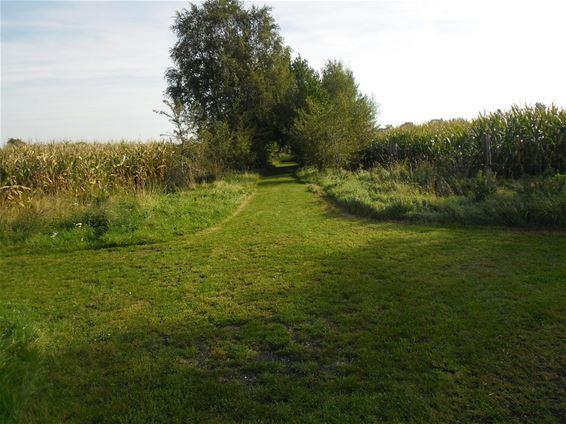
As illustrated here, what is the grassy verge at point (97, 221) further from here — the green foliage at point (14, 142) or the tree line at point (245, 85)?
the tree line at point (245, 85)

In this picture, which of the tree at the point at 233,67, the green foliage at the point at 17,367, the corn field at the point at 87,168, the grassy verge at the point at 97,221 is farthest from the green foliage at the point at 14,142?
the green foliage at the point at 17,367

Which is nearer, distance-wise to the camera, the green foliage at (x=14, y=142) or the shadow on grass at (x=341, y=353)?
the shadow on grass at (x=341, y=353)

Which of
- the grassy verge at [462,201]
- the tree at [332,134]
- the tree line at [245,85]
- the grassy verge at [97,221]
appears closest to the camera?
the grassy verge at [462,201]

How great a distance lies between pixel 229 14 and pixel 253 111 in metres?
6.25

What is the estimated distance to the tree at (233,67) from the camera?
26.7 meters

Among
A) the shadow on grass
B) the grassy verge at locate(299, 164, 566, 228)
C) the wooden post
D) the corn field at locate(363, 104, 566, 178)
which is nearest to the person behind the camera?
the shadow on grass

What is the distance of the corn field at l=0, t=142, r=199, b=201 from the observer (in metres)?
13.4

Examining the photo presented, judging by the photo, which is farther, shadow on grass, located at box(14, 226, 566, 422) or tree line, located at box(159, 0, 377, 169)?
tree line, located at box(159, 0, 377, 169)

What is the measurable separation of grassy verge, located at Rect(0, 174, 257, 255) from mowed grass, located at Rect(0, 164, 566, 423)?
1.51m

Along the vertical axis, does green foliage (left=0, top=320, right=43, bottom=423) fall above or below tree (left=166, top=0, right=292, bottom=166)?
below

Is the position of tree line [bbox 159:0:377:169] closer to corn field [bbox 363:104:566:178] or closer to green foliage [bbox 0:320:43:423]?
corn field [bbox 363:104:566:178]

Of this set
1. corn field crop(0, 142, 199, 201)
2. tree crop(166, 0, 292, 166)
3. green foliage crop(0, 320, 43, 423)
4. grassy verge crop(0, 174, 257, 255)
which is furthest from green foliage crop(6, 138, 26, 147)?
green foliage crop(0, 320, 43, 423)

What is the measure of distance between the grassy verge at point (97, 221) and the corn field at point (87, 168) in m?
1.04

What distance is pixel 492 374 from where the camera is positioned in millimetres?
3547
